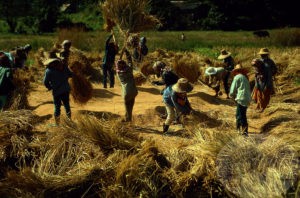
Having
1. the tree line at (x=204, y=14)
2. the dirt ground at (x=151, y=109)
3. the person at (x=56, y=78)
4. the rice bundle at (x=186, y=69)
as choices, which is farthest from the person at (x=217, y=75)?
the tree line at (x=204, y=14)

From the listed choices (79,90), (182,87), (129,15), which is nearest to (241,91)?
(182,87)

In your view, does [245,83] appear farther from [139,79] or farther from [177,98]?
[139,79]

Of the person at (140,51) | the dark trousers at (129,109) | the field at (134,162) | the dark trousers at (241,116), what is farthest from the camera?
the person at (140,51)

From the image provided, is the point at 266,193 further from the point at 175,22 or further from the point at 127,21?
the point at 175,22

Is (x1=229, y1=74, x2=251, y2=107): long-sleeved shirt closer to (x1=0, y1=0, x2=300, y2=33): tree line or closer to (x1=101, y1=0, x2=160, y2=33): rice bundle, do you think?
(x1=101, y1=0, x2=160, y2=33): rice bundle

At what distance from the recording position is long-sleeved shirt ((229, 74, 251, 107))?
7195 mm

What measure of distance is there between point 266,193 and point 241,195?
28 cm

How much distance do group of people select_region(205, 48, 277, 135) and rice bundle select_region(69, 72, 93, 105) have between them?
273 cm

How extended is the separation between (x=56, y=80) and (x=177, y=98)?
196cm

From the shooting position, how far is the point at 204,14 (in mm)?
38656

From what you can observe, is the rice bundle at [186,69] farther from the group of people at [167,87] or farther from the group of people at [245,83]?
the group of people at [167,87]

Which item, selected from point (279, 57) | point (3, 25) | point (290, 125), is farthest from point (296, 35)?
point (3, 25)

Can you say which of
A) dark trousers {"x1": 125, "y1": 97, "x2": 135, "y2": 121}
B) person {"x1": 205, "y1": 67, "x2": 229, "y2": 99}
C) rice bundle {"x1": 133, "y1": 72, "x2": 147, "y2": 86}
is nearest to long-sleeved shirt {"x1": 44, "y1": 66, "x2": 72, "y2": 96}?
dark trousers {"x1": 125, "y1": 97, "x2": 135, "y2": 121}

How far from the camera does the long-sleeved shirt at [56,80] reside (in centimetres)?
759
